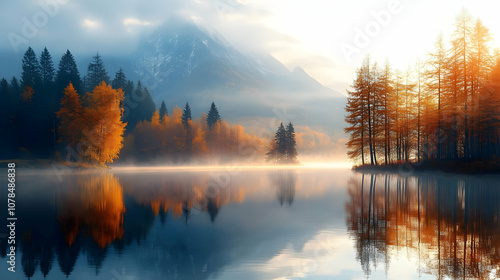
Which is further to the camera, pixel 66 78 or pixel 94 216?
pixel 66 78

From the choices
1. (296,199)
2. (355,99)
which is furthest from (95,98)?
(296,199)

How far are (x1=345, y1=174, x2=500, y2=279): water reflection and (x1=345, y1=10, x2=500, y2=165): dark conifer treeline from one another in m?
24.4

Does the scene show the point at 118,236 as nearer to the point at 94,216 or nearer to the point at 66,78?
the point at 94,216

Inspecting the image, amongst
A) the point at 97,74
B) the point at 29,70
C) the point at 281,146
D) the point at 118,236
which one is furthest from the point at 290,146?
the point at 118,236

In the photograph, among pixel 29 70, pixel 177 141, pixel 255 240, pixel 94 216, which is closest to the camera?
pixel 255 240

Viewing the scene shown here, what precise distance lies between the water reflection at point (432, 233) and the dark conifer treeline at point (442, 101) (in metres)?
24.4

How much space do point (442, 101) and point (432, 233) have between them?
4023 centimetres

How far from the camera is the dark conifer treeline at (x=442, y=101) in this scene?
4494 centimetres

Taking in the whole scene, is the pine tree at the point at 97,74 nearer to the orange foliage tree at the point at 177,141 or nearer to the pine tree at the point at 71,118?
the orange foliage tree at the point at 177,141

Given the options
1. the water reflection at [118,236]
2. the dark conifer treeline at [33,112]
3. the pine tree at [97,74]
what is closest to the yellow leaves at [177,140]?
the pine tree at [97,74]

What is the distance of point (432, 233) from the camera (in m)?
14.1

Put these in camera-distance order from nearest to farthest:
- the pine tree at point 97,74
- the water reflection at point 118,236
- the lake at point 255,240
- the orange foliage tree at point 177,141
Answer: the lake at point 255,240 < the water reflection at point 118,236 < the orange foliage tree at point 177,141 < the pine tree at point 97,74

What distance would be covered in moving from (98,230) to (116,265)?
187 inches

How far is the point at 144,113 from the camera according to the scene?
389ft
